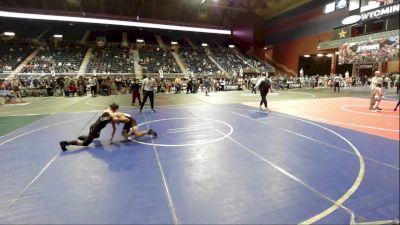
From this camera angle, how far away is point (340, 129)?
687 cm

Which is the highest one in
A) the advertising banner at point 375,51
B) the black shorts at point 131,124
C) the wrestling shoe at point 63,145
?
the advertising banner at point 375,51

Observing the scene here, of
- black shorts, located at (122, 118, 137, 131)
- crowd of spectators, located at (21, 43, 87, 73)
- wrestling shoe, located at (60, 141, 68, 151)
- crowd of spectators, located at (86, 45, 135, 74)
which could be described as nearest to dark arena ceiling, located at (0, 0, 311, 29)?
crowd of spectators, located at (21, 43, 87, 73)

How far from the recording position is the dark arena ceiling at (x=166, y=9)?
96.8 feet

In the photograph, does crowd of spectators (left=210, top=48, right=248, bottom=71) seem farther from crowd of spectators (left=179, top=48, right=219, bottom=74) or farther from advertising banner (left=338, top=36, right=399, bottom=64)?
advertising banner (left=338, top=36, right=399, bottom=64)

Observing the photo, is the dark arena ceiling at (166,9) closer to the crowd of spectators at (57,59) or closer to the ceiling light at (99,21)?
the ceiling light at (99,21)

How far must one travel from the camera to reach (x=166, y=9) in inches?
1332

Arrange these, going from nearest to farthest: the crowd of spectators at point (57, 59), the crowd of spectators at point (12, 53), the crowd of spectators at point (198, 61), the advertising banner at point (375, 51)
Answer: the advertising banner at point (375, 51)
the crowd of spectators at point (12, 53)
the crowd of spectators at point (57, 59)
the crowd of spectators at point (198, 61)

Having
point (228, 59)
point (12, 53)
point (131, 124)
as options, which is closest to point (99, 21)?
point (12, 53)

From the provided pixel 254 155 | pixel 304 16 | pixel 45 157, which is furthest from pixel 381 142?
pixel 304 16

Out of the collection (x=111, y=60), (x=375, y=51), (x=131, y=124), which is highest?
(x=111, y=60)

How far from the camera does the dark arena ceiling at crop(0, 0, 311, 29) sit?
2950 cm

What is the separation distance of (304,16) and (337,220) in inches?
1298

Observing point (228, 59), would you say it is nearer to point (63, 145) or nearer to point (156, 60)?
point (156, 60)

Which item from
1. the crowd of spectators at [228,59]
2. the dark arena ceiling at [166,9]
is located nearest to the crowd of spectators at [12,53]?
the dark arena ceiling at [166,9]
